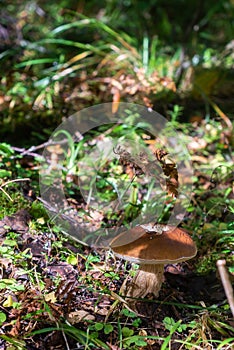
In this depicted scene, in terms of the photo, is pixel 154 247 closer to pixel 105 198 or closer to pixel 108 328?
pixel 108 328

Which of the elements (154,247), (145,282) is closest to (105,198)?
(145,282)

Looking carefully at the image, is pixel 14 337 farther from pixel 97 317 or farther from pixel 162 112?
pixel 162 112

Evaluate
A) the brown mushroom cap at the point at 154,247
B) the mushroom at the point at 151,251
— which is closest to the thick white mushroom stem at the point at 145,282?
the mushroom at the point at 151,251

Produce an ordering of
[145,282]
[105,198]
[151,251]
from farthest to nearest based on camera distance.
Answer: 1. [105,198]
2. [145,282]
3. [151,251]

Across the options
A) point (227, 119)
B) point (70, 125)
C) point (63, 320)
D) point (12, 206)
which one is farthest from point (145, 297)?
point (227, 119)

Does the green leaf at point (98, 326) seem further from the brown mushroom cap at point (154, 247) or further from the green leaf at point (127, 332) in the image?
the brown mushroom cap at point (154, 247)

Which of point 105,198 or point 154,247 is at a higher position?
point 154,247
